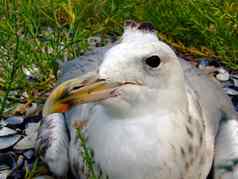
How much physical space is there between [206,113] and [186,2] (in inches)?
50.0

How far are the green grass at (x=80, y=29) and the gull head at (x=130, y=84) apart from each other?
103 centimetres

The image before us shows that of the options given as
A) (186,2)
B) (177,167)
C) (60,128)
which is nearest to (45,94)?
(60,128)

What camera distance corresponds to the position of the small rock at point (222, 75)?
366cm

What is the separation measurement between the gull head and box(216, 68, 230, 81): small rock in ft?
4.21

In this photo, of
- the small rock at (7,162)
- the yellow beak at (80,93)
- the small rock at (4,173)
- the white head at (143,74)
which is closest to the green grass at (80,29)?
the small rock at (7,162)

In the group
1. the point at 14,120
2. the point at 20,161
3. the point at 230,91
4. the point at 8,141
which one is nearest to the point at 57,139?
the point at 20,161

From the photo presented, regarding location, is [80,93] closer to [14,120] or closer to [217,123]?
[217,123]

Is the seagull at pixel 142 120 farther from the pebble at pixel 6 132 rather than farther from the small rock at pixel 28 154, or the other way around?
the pebble at pixel 6 132

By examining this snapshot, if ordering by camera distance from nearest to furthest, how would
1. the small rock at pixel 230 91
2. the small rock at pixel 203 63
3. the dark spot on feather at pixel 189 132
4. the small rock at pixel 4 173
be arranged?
the dark spot on feather at pixel 189 132, the small rock at pixel 4 173, the small rock at pixel 230 91, the small rock at pixel 203 63

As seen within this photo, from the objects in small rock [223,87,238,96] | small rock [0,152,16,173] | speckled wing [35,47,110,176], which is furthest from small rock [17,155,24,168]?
small rock [223,87,238,96]

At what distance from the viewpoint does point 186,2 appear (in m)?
3.85

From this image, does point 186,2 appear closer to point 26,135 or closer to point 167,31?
point 167,31

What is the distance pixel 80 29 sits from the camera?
3855 mm

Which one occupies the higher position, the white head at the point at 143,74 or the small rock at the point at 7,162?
the white head at the point at 143,74
